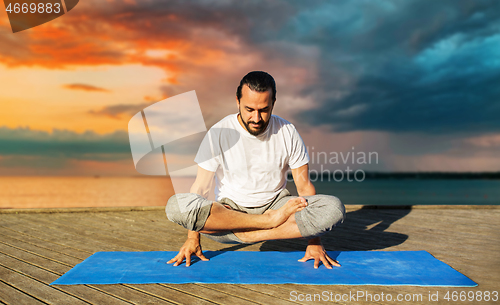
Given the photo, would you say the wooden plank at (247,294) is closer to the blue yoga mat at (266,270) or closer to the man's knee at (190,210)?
the blue yoga mat at (266,270)

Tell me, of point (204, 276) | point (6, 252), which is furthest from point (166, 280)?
point (6, 252)

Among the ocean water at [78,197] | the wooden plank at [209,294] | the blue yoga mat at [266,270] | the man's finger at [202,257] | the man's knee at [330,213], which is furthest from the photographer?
the ocean water at [78,197]

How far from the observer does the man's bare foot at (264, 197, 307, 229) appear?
2154 millimetres

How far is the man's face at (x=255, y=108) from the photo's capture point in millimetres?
2256

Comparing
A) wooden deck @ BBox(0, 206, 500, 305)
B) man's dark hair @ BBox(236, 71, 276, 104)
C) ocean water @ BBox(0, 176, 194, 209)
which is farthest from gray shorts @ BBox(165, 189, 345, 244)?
ocean water @ BBox(0, 176, 194, 209)

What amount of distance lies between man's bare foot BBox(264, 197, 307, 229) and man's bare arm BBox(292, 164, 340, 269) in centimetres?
24

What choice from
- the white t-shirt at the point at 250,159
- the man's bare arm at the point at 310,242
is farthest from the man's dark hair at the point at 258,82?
the man's bare arm at the point at 310,242

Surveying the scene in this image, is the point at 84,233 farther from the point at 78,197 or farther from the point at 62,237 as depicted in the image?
the point at 78,197

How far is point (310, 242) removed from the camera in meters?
2.30

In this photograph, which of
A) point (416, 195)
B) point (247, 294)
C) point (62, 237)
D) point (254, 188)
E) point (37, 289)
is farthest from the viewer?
point (416, 195)

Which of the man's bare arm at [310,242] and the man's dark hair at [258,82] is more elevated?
the man's dark hair at [258,82]

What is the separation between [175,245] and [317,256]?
1.37m

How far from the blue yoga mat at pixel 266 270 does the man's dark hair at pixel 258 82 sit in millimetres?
→ 1195

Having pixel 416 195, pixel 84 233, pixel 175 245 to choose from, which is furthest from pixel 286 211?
pixel 416 195
